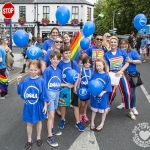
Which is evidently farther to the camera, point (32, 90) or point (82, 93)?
point (82, 93)

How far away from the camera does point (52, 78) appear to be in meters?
3.73

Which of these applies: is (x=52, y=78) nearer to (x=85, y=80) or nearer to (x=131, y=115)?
(x=85, y=80)

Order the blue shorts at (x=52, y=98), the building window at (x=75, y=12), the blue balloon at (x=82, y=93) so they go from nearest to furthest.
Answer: the blue shorts at (x=52, y=98), the blue balloon at (x=82, y=93), the building window at (x=75, y=12)

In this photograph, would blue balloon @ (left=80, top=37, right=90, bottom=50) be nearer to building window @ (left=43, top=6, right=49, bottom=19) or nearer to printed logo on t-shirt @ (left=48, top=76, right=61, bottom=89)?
printed logo on t-shirt @ (left=48, top=76, right=61, bottom=89)

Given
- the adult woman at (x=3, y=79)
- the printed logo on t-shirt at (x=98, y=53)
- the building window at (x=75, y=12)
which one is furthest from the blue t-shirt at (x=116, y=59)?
the building window at (x=75, y=12)

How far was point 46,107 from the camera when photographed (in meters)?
3.50

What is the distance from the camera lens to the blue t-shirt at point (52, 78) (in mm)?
3703

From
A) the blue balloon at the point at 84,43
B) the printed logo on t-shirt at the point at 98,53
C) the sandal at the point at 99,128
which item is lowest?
the sandal at the point at 99,128

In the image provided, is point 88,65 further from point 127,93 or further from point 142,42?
point 142,42

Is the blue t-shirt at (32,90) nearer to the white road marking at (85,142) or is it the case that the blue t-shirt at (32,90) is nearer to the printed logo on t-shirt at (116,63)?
the white road marking at (85,142)

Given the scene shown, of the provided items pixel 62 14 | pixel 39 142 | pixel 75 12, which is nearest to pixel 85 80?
pixel 39 142

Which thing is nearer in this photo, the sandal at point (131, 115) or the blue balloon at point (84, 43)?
Result: the sandal at point (131, 115)

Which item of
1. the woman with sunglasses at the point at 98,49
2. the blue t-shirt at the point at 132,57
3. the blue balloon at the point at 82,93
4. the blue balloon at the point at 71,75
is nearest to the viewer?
the blue balloon at the point at 71,75

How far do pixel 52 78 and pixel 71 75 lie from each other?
33 centimetres
